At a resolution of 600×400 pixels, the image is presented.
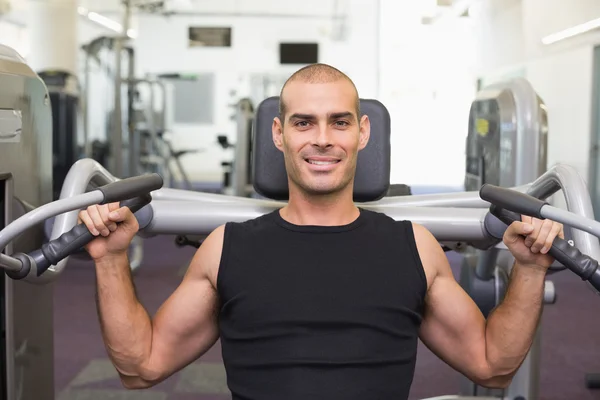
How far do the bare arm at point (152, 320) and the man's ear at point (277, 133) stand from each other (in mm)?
230

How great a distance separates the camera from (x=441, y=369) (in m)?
3.24

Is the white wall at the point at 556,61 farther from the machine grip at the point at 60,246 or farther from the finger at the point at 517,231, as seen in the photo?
the machine grip at the point at 60,246

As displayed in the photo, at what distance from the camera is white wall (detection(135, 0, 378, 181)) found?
11492mm

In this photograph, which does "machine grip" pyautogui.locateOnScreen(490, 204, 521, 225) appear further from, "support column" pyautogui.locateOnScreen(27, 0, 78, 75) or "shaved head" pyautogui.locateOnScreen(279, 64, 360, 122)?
"support column" pyautogui.locateOnScreen(27, 0, 78, 75)

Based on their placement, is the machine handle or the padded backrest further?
the padded backrest

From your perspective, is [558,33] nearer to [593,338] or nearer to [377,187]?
[593,338]

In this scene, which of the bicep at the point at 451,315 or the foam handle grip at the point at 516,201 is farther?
the bicep at the point at 451,315

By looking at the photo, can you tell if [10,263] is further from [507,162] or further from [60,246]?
[507,162]

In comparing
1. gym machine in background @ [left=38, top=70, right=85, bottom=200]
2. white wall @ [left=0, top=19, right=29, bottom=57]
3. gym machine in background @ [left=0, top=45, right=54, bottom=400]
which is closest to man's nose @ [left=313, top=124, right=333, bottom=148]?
gym machine in background @ [left=0, top=45, right=54, bottom=400]

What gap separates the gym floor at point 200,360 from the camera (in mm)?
2859

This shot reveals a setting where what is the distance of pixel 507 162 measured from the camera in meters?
2.25

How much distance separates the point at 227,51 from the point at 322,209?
10.6 m

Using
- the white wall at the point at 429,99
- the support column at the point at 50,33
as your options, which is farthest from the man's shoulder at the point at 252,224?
the white wall at the point at 429,99

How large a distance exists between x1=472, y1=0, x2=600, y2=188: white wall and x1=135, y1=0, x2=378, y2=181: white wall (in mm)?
2904
